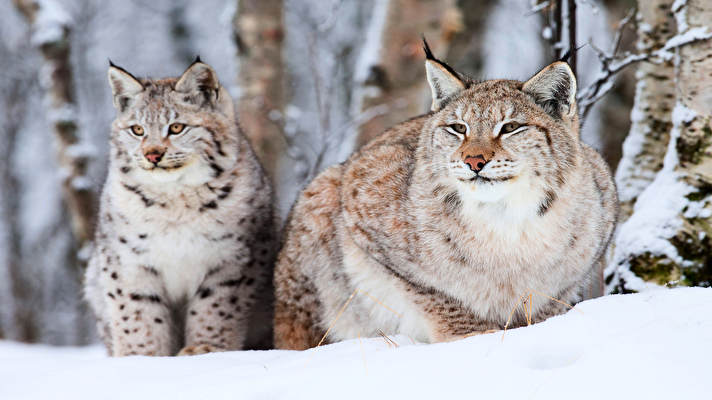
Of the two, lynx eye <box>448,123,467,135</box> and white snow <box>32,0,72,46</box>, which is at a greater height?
white snow <box>32,0,72,46</box>

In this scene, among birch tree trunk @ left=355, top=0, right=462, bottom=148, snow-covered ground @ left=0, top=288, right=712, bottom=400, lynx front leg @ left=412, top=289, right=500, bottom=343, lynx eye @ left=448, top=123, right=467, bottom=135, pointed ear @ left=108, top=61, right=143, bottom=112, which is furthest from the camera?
birch tree trunk @ left=355, top=0, right=462, bottom=148

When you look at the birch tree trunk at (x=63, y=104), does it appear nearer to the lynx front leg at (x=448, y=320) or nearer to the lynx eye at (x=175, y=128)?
the lynx eye at (x=175, y=128)

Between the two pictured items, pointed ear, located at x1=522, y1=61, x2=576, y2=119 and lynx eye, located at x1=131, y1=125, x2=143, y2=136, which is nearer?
pointed ear, located at x1=522, y1=61, x2=576, y2=119

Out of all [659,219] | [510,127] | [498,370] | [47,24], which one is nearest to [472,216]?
[510,127]

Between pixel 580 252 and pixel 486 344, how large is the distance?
1.02 m

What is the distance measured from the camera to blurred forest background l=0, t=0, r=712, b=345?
482 cm

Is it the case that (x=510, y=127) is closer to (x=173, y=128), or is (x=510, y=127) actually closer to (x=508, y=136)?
(x=508, y=136)

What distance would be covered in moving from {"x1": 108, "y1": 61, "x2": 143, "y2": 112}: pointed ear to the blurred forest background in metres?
0.51

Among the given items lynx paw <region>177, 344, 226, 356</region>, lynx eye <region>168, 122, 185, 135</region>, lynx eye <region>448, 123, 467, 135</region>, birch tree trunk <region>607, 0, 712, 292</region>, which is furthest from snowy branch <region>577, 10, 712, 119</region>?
lynx paw <region>177, 344, 226, 356</region>

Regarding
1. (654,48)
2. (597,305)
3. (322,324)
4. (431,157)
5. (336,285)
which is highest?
(654,48)

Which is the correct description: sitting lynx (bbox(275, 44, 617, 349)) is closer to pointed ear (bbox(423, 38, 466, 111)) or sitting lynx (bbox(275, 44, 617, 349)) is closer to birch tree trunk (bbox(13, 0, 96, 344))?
pointed ear (bbox(423, 38, 466, 111))

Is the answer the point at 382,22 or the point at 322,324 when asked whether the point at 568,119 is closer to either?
the point at 322,324

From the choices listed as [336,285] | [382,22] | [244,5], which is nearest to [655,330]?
[336,285]

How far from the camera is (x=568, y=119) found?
347 centimetres
